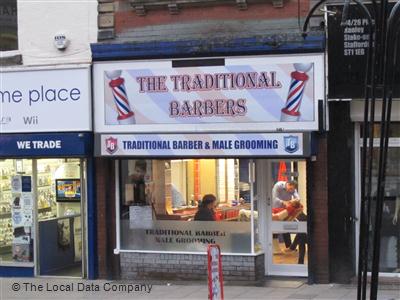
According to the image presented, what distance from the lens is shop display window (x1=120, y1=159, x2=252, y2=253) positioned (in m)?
11.3

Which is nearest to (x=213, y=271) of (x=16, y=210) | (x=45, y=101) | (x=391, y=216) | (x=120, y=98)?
(x=391, y=216)

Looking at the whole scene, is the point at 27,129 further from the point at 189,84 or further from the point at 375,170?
the point at 375,170

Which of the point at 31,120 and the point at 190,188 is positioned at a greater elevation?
the point at 31,120

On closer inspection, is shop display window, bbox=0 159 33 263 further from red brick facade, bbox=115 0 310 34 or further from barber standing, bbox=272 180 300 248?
barber standing, bbox=272 180 300 248

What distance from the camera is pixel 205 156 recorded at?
10969mm

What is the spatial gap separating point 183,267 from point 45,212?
2.86 m

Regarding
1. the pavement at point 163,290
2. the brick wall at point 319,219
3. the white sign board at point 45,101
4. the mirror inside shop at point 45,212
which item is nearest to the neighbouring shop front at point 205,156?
the brick wall at point 319,219

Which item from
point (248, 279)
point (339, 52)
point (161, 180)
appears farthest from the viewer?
point (161, 180)

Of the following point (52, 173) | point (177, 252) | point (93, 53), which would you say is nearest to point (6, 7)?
point (93, 53)

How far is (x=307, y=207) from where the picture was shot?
10.9m

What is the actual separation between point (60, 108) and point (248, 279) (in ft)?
14.1

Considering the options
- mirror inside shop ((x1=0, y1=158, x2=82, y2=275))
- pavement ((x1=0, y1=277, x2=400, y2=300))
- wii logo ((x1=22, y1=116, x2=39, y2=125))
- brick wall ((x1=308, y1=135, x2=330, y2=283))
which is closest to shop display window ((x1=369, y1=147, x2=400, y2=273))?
pavement ((x1=0, y1=277, x2=400, y2=300))

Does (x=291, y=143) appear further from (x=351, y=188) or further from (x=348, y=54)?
(x=348, y=54)

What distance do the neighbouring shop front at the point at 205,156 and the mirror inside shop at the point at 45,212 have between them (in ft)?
3.00
